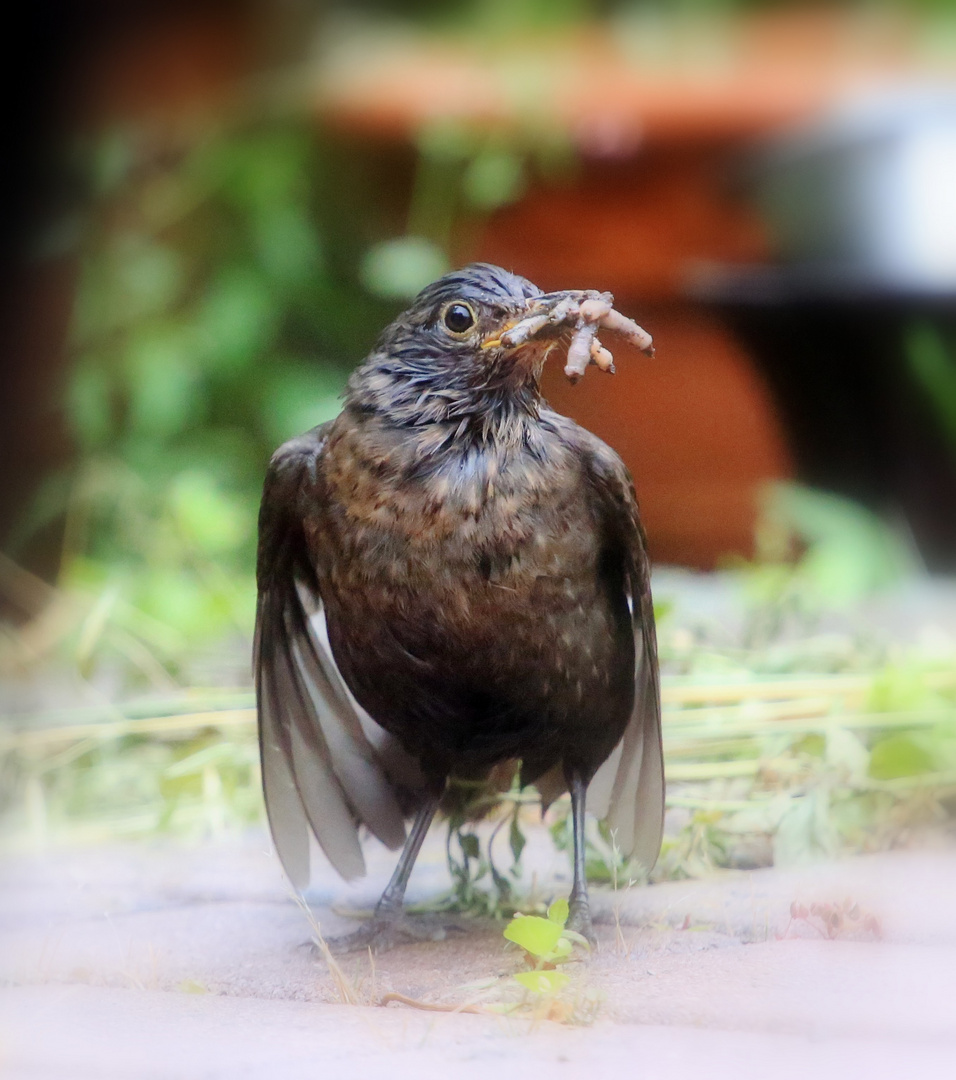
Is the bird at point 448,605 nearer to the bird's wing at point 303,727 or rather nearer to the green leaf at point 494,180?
the bird's wing at point 303,727

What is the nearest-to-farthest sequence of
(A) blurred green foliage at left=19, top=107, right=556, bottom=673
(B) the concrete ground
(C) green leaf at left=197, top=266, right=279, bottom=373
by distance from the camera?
(B) the concrete ground, (A) blurred green foliage at left=19, top=107, right=556, bottom=673, (C) green leaf at left=197, top=266, right=279, bottom=373

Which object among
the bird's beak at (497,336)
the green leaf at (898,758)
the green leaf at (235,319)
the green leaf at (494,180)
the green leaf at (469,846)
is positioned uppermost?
the green leaf at (494,180)

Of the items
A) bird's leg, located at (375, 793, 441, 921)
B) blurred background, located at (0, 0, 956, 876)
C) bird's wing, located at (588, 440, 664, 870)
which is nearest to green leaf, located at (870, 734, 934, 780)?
blurred background, located at (0, 0, 956, 876)

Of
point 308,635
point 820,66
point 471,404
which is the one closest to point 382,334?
point 471,404

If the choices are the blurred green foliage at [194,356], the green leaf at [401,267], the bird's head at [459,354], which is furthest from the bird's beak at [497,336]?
the blurred green foliage at [194,356]

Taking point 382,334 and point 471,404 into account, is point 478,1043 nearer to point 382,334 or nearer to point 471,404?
point 471,404

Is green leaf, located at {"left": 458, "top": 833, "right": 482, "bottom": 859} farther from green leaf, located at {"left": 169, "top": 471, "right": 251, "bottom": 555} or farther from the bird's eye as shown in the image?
the bird's eye
